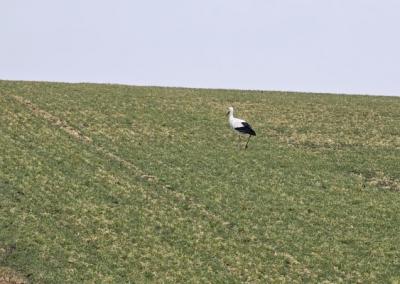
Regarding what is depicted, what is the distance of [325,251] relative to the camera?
1134 inches

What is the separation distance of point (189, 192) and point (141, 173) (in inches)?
128

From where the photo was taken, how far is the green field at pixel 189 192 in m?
25.8

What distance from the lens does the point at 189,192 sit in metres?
33.5

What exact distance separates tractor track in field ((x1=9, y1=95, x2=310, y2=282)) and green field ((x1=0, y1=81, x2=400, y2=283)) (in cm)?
10

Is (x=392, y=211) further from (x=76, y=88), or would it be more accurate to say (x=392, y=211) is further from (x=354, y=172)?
(x=76, y=88)

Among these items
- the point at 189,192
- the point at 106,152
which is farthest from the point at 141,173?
the point at 106,152

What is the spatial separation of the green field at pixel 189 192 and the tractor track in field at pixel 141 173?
10 cm

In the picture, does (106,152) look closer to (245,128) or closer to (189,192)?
(189,192)

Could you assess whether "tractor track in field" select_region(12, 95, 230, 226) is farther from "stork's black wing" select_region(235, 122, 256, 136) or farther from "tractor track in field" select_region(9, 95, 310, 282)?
"stork's black wing" select_region(235, 122, 256, 136)

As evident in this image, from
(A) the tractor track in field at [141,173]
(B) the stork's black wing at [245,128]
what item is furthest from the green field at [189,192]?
(B) the stork's black wing at [245,128]

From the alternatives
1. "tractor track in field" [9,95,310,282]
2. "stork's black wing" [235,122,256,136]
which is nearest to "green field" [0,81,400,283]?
"tractor track in field" [9,95,310,282]

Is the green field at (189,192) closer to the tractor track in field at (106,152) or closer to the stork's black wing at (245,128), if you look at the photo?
the tractor track in field at (106,152)

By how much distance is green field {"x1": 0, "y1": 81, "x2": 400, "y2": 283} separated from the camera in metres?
25.8

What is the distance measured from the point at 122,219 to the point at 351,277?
932cm
